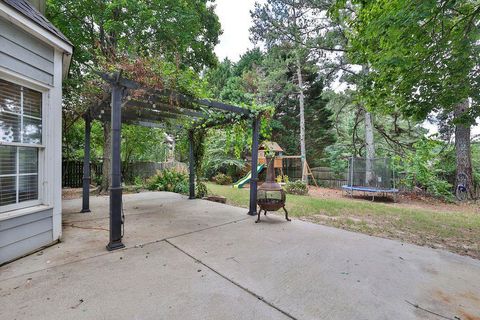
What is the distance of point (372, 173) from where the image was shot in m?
9.03

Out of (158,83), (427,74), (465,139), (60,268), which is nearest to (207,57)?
(158,83)

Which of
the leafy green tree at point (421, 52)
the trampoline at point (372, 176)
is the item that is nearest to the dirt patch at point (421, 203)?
the trampoline at point (372, 176)

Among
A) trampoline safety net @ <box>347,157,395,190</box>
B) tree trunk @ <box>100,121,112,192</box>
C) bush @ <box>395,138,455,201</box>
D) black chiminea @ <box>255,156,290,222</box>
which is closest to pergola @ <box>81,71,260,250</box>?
black chiminea @ <box>255,156,290,222</box>

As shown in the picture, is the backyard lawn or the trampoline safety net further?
the trampoline safety net

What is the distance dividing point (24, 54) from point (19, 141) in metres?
1.01

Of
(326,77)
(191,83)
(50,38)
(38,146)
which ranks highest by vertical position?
(326,77)

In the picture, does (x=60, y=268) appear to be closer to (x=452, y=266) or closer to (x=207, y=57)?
(x=452, y=266)

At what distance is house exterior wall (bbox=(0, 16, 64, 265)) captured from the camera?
7.97 feet

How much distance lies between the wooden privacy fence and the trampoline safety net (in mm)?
7213

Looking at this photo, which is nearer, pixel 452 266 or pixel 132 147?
pixel 452 266

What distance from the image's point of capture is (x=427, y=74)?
3807 mm

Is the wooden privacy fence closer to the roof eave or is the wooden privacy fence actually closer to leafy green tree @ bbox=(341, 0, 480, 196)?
the roof eave

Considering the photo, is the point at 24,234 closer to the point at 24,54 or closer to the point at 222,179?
the point at 24,54

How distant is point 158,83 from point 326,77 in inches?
382
